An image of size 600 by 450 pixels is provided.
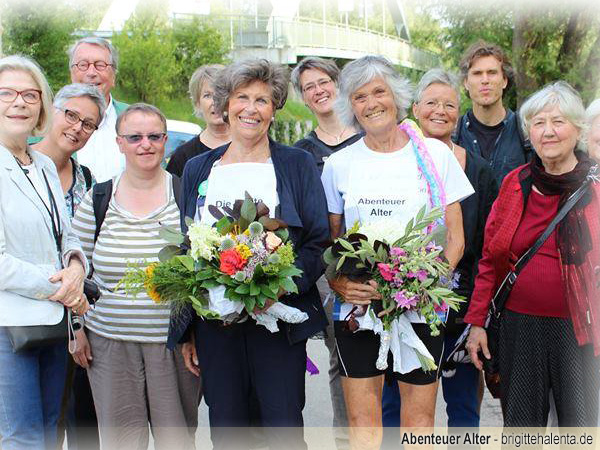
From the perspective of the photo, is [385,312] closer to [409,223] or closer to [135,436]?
[409,223]

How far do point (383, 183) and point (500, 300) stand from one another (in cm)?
92

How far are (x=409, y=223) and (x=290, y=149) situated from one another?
0.86 meters

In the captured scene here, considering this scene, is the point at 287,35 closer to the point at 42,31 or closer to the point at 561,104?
the point at 42,31

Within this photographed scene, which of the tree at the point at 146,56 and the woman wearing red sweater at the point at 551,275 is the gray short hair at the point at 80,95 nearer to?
the woman wearing red sweater at the point at 551,275

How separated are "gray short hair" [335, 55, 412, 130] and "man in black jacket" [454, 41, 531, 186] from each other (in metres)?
1.24

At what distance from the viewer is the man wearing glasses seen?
5.00 m

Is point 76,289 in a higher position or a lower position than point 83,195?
lower

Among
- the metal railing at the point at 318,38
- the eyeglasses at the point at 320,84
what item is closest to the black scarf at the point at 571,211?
the eyeglasses at the point at 320,84

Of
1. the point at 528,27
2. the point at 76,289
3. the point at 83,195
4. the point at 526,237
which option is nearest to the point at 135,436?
the point at 76,289

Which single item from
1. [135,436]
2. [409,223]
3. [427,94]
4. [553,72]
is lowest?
[135,436]

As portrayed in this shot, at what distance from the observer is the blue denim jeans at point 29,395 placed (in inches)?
129

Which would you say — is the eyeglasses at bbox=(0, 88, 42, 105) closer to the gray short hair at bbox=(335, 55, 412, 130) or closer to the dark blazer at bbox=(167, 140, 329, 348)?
the dark blazer at bbox=(167, 140, 329, 348)

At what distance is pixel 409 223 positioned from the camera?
3371 millimetres

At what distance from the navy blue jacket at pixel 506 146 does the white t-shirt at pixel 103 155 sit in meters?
2.50
